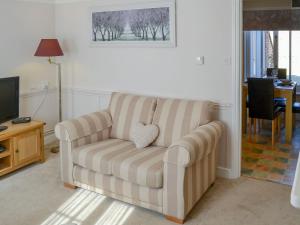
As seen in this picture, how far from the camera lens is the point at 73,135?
3361 millimetres

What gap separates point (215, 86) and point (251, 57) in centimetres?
386

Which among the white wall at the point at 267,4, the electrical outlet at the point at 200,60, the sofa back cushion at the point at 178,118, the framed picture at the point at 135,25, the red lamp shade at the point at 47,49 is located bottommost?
the sofa back cushion at the point at 178,118

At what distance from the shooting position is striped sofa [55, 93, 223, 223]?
2771mm

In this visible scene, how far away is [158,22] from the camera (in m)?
3.84

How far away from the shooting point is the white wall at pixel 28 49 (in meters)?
4.19

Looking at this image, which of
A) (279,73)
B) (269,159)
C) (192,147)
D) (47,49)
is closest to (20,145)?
(47,49)

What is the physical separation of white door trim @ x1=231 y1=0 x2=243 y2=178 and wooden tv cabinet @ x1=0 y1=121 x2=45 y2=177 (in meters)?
2.23

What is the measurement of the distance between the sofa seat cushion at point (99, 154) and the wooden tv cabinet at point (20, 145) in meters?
0.86

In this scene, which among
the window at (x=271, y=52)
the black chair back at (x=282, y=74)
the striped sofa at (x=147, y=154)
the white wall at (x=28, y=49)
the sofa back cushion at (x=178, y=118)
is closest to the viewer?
the striped sofa at (x=147, y=154)

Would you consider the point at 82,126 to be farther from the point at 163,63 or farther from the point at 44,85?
the point at 44,85

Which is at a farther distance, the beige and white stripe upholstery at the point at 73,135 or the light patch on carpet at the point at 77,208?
the beige and white stripe upholstery at the point at 73,135

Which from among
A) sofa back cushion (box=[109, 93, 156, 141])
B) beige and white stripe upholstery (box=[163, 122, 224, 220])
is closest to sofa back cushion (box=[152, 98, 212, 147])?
sofa back cushion (box=[109, 93, 156, 141])

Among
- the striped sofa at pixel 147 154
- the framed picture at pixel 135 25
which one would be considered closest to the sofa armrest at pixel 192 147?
the striped sofa at pixel 147 154

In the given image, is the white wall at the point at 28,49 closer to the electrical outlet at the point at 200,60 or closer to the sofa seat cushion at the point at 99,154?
the sofa seat cushion at the point at 99,154
